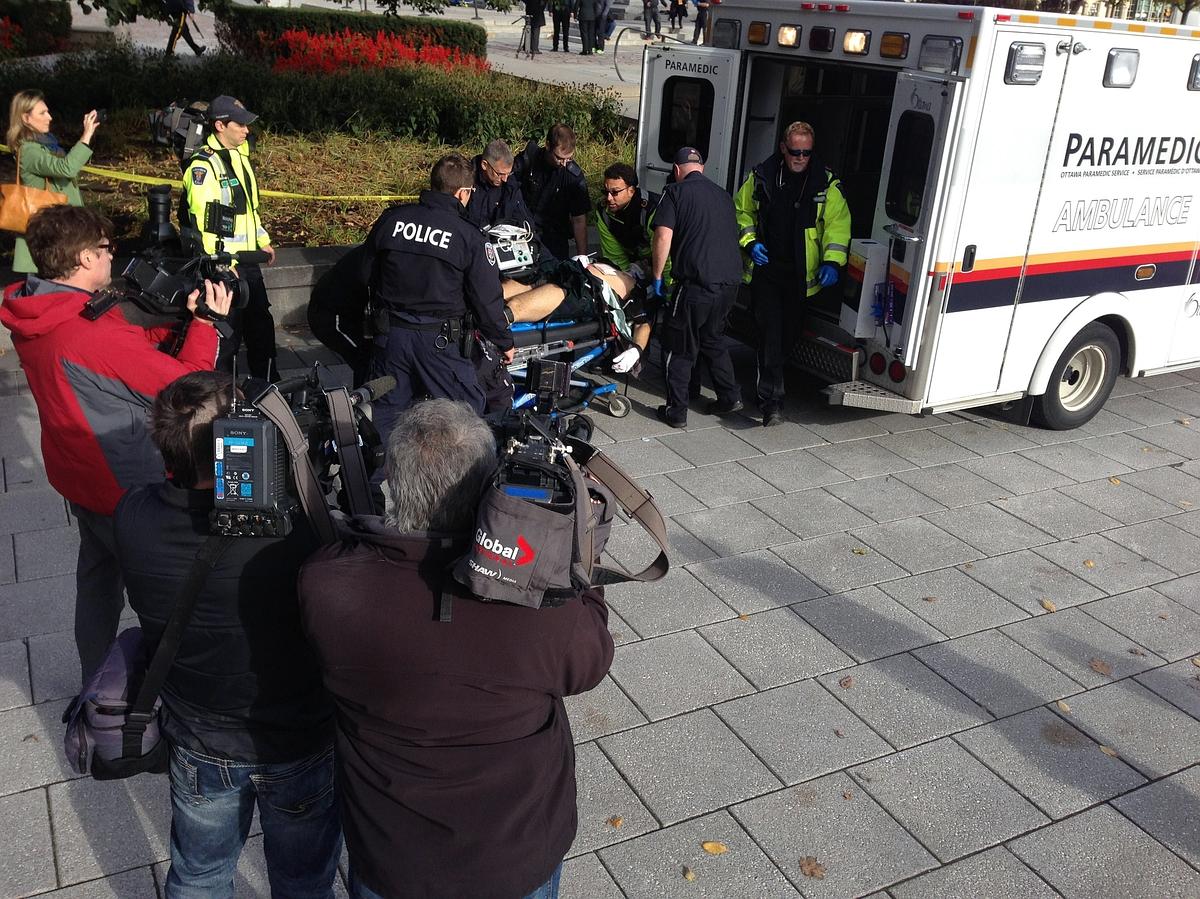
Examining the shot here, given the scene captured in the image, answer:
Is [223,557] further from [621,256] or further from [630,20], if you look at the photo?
[630,20]

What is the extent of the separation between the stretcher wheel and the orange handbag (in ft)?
12.1

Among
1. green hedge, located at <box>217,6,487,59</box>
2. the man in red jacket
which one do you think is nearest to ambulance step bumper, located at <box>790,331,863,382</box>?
the man in red jacket

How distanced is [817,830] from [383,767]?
6.89ft

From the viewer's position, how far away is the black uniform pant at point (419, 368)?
586 centimetres

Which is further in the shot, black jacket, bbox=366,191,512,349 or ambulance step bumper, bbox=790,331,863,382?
ambulance step bumper, bbox=790,331,863,382

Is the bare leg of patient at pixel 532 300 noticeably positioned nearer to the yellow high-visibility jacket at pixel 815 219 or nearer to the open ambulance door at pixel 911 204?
the yellow high-visibility jacket at pixel 815 219

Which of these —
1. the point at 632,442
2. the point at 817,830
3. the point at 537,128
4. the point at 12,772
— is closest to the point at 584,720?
the point at 817,830

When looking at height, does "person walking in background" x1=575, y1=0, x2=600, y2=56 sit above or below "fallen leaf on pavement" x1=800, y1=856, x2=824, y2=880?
above

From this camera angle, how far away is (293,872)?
2957mm

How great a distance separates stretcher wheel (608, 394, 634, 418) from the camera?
301 inches

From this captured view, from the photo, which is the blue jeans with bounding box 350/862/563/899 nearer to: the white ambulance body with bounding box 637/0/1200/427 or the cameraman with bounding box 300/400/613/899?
the cameraman with bounding box 300/400/613/899

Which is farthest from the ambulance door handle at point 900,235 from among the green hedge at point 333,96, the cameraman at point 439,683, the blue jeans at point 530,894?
the green hedge at point 333,96

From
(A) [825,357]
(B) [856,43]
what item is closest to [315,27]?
(B) [856,43]

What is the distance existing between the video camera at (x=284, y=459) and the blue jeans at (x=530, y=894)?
82 centimetres
